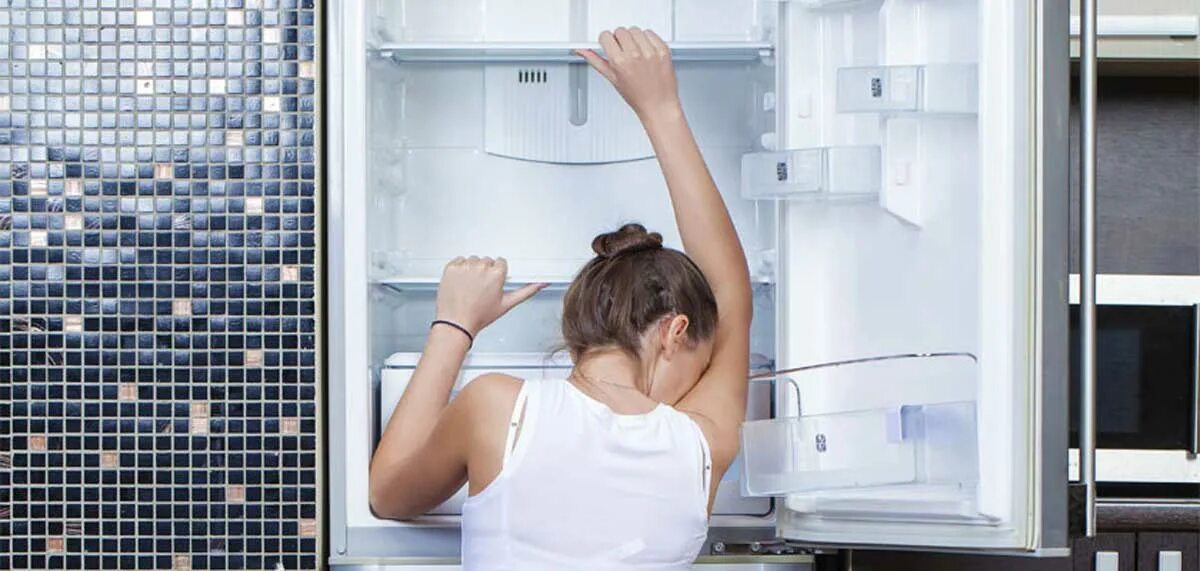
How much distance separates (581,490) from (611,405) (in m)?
0.10

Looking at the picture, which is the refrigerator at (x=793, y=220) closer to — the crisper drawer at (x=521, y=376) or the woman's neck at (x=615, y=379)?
the crisper drawer at (x=521, y=376)

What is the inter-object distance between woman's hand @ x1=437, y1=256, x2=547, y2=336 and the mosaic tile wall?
19 centimetres

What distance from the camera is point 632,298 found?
147 cm

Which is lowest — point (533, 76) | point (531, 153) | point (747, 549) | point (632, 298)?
point (747, 549)

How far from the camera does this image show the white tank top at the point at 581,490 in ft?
4.46

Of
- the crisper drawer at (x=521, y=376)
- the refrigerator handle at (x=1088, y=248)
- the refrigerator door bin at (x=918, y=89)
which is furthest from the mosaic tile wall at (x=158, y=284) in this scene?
the refrigerator handle at (x=1088, y=248)

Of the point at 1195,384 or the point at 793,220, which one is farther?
the point at 1195,384

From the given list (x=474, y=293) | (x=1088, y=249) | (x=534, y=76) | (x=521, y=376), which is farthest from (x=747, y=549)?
(x=534, y=76)

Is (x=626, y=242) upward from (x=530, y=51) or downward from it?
downward

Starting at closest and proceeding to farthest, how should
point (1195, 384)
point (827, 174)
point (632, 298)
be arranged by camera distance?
point (632, 298), point (827, 174), point (1195, 384)

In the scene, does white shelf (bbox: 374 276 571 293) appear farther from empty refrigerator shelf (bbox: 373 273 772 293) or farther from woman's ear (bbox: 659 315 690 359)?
woman's ear (bbox: 659 315 690 359)

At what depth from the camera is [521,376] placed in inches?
72.7

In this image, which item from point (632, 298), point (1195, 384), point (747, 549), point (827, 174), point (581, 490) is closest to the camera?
point (581, 490)

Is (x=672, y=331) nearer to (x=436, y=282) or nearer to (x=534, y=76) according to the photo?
(x=436, y=282)
